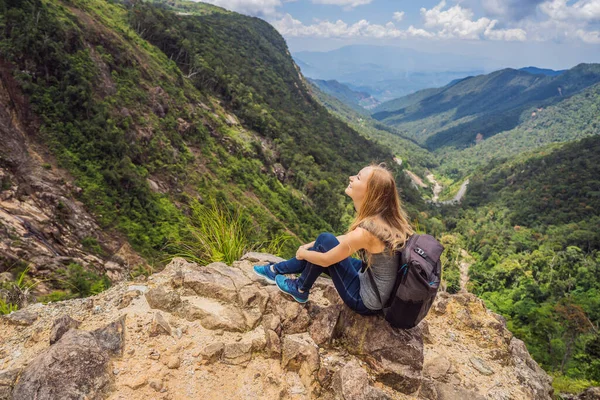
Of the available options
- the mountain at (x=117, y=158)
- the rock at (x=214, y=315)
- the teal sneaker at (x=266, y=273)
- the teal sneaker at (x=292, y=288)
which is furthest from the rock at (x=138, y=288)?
the teal sneaker at (x=292, y=288)

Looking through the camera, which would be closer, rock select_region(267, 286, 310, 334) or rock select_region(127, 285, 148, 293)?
rock select_region(267, 286, 310, 334)

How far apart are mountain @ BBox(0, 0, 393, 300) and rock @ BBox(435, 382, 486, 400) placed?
10.6 feet

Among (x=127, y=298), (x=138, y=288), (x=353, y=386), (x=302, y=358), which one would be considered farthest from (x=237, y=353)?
(x=138, y=288)

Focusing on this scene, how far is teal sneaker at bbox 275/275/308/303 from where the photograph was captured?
4.07 metres

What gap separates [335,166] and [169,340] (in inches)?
2518

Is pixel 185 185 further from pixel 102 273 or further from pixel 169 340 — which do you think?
pixel 169 340

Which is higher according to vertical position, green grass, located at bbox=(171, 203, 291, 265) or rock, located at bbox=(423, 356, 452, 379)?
green grass, located at bbox=(171, 203, 291, 265)

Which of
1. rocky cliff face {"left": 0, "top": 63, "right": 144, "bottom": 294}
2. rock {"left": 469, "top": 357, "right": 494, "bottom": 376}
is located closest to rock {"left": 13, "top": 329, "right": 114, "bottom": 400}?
rock {"left": 469, "top": 357, "right": 494, "bottom": 376}

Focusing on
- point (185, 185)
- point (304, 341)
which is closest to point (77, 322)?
point (304, 341)

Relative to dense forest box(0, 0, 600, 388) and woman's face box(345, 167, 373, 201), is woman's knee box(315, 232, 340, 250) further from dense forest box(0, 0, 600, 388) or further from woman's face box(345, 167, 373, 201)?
dense forest box(0, 0, 600, 388)

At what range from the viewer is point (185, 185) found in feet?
80.9

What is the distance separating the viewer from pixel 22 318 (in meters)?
3.74

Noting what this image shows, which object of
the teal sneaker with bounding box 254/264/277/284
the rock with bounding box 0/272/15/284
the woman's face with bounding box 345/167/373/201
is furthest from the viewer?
the rock with bounding box 0/272/15/284

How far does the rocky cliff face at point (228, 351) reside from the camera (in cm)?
298
